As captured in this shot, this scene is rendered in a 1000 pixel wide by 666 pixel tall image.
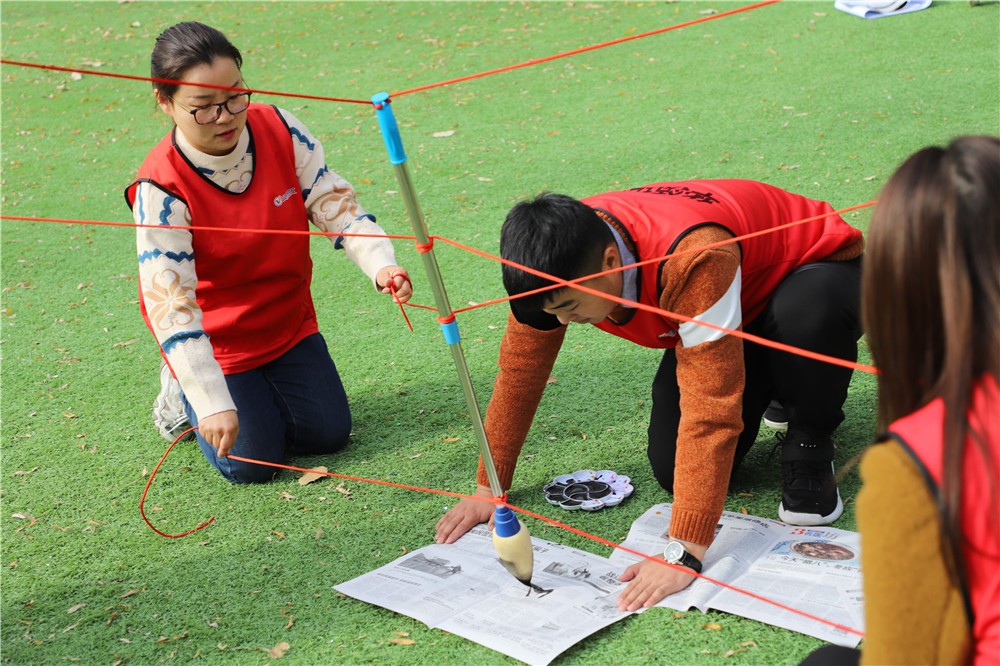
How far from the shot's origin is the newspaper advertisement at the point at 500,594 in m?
2.00

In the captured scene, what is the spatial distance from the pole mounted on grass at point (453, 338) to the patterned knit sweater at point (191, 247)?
0.68 meters

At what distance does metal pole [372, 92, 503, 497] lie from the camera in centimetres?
178

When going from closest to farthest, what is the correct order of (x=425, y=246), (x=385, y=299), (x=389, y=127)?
(x=389, y=127)
(x=425, y=246)
(x=385, y=299)

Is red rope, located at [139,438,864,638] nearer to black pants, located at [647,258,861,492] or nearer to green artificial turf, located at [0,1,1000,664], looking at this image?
green artificial turf, located at [0,1,1000,664]

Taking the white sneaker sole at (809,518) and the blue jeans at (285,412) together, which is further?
the blue jeans at (285,412)

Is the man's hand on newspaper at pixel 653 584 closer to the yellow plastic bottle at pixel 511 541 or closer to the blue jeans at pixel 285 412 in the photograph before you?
the yellow plastic bottle at pixel 511 541

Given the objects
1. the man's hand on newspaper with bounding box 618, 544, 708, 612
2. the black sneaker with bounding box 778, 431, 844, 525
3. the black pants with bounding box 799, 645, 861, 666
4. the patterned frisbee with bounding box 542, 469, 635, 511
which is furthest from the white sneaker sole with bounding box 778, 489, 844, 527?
→ the black pants with bounding box 799, 645, 861, 666

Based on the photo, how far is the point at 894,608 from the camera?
1095 mm

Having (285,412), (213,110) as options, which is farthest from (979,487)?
(285,412)

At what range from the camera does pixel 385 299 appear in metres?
3.86

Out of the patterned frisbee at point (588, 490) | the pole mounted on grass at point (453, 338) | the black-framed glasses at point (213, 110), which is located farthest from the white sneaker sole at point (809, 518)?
the black-framed glasses at point (213, 110)

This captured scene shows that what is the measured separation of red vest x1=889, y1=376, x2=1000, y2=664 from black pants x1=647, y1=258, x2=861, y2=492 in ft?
3.97

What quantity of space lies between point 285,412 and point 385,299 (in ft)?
3.28

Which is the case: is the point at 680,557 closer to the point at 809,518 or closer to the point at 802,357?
the point at 809,518
